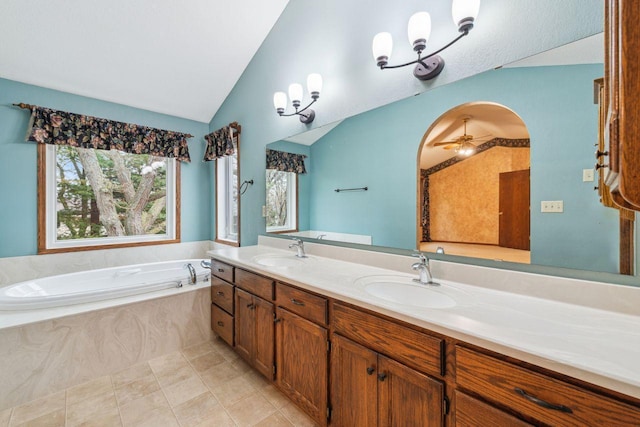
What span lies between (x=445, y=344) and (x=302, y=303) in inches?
29.3

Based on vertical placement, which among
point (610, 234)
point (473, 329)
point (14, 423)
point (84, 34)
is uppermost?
point (84, 34)

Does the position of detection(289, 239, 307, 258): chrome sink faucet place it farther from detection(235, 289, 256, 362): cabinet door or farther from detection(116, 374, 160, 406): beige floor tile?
detection(116, 374, 160, 406): beige floor tile

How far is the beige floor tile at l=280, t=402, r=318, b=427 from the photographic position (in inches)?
59.4

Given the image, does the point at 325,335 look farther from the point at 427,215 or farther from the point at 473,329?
the point at 427,215

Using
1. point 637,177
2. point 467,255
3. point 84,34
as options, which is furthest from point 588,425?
point 84,34

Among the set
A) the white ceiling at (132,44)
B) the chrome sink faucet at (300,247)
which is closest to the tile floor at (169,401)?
the chrome sink faucet at (300,247)

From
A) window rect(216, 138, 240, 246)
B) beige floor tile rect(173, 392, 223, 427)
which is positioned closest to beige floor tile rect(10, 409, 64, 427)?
beige floor tile rect(173, 392, 223, 427)

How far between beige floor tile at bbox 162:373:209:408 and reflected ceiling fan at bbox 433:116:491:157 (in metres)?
2.21

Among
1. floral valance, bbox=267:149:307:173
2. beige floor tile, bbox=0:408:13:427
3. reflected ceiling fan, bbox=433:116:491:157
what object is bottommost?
beige floor tile, bbox=0:408:13:427

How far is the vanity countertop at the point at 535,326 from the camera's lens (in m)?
0.64

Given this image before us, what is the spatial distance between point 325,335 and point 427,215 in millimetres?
865

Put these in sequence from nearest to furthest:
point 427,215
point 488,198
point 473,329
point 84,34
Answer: point 473,329, point 488,198, point 427,215, point 84,34

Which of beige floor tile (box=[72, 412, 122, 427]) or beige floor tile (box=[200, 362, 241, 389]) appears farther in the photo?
beige floor tile (box=[200, 362, 241, 389])

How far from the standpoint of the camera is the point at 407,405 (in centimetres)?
99
